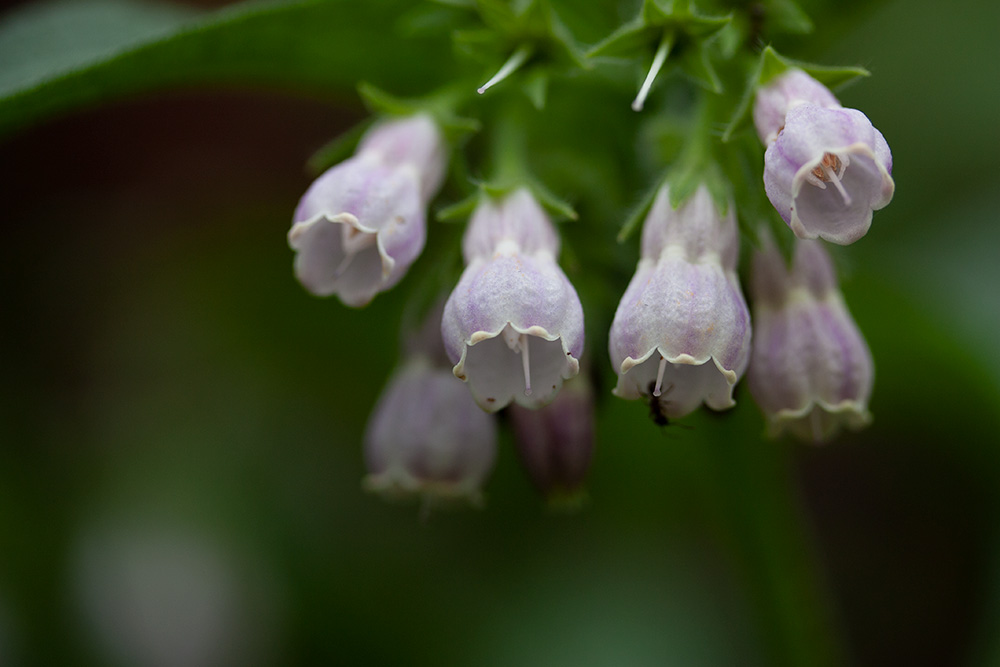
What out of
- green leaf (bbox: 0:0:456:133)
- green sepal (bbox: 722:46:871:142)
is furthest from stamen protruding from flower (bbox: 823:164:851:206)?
green leaf (bbox: 0:0:456:133)

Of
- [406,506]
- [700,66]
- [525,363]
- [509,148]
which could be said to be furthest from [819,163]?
[406,506]

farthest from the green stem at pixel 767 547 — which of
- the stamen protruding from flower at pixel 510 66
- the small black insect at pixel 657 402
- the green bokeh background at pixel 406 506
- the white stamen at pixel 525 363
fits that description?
the stamen protruding from flower at pixel 510 66

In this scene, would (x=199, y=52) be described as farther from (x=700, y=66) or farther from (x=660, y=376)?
(x=660, y=376)

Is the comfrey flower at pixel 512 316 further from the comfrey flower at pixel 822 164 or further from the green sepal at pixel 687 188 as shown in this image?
the comfrey flower at pixel 822 164

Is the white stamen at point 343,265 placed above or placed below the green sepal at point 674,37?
below

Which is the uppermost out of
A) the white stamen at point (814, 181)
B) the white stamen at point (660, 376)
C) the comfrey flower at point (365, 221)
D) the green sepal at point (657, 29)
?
the green sepal at point (657, 29)
